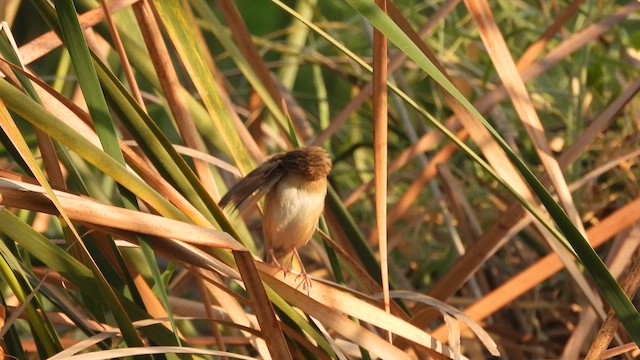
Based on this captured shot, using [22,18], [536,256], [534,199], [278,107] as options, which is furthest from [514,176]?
[22,18]

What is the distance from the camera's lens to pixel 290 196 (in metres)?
1.55

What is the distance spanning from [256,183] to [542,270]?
43cm

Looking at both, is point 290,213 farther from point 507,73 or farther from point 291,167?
point 507,73

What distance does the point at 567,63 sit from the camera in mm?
2613

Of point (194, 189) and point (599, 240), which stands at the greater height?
point (194, 189)

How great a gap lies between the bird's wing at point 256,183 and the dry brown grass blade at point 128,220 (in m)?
0.34

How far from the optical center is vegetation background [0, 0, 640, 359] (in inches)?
40.0

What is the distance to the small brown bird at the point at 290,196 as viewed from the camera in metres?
1.49

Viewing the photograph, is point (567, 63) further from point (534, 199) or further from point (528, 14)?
point (534, 199)

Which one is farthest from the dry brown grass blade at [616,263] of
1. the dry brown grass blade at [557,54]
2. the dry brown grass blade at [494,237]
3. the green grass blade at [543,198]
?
the green grass blade at [543,198]

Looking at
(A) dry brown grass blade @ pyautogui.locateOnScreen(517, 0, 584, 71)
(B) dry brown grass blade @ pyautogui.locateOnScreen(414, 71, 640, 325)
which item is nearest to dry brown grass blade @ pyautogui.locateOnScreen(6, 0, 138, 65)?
(B) dry brown grass blade @ pyautogui.locateOnScreen(414, 71, 640, 325)

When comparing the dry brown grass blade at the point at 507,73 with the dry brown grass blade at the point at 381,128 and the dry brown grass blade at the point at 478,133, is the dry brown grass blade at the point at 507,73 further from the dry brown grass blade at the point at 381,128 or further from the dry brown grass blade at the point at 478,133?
the dry brown grass blade at the point at 381,128

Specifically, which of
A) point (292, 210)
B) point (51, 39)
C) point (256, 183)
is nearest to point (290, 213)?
point (292, 210)

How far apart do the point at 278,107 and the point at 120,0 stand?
36cm
